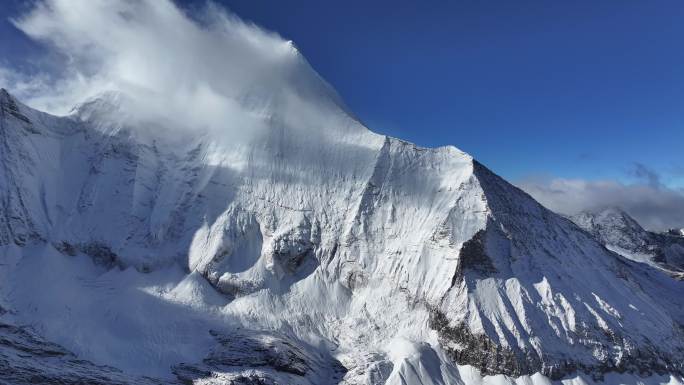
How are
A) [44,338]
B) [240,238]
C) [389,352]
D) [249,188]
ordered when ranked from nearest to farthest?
[44,338], [389,352], [240,238], [249,188]

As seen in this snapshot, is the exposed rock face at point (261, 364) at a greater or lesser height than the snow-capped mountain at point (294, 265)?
lesser

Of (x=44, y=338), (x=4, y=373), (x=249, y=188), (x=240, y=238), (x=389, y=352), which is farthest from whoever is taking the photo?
(x=249, y=188)

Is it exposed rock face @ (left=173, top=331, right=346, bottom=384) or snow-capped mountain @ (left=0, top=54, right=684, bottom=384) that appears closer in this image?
exposed rock face @ (left=173, top=331, right=346, bottom=384)

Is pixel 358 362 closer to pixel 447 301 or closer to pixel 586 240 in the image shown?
pixel 447 301

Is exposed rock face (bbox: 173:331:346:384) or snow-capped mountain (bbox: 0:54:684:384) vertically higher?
snow-capped mountain (bbox: 0:54:684:384)

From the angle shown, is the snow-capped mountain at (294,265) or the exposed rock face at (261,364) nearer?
the exposed rock face at (261,364)

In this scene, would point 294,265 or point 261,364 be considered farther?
point 294,265

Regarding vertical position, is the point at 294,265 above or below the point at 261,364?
above

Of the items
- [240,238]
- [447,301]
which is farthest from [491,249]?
[240,238]
